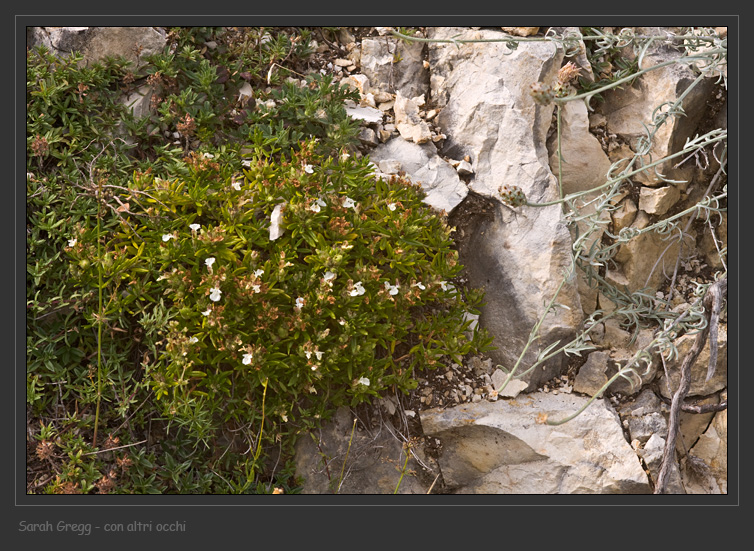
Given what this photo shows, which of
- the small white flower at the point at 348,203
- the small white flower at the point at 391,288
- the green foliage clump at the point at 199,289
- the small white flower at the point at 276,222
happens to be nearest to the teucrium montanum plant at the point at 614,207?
the green foliage clump at the point at 199,289

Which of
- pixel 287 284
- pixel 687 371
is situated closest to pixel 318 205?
pixel 287 284

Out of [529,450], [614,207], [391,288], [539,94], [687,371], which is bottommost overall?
[529,450]

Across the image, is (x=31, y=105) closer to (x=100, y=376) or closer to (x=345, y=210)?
(x=100, y=376)

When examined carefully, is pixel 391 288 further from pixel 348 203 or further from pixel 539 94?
pixel 539 94

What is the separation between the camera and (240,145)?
380 cm

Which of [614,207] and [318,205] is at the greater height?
[318,205]

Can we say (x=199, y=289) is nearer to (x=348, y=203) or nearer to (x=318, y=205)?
(x=318, y=205)

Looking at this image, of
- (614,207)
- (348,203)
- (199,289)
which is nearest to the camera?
(199,289)

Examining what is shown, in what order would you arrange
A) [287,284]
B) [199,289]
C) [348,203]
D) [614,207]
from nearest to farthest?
[199,289] → [287,284] → [348,203] → [614,207]

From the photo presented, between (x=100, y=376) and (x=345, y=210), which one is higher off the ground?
(x=345, y=210)

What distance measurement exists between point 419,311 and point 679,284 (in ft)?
6.31

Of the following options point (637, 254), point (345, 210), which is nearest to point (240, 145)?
point (345, 210)

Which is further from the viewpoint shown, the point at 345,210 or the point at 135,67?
the point at 135,67

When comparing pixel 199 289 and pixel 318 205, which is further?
pixel 318 205
